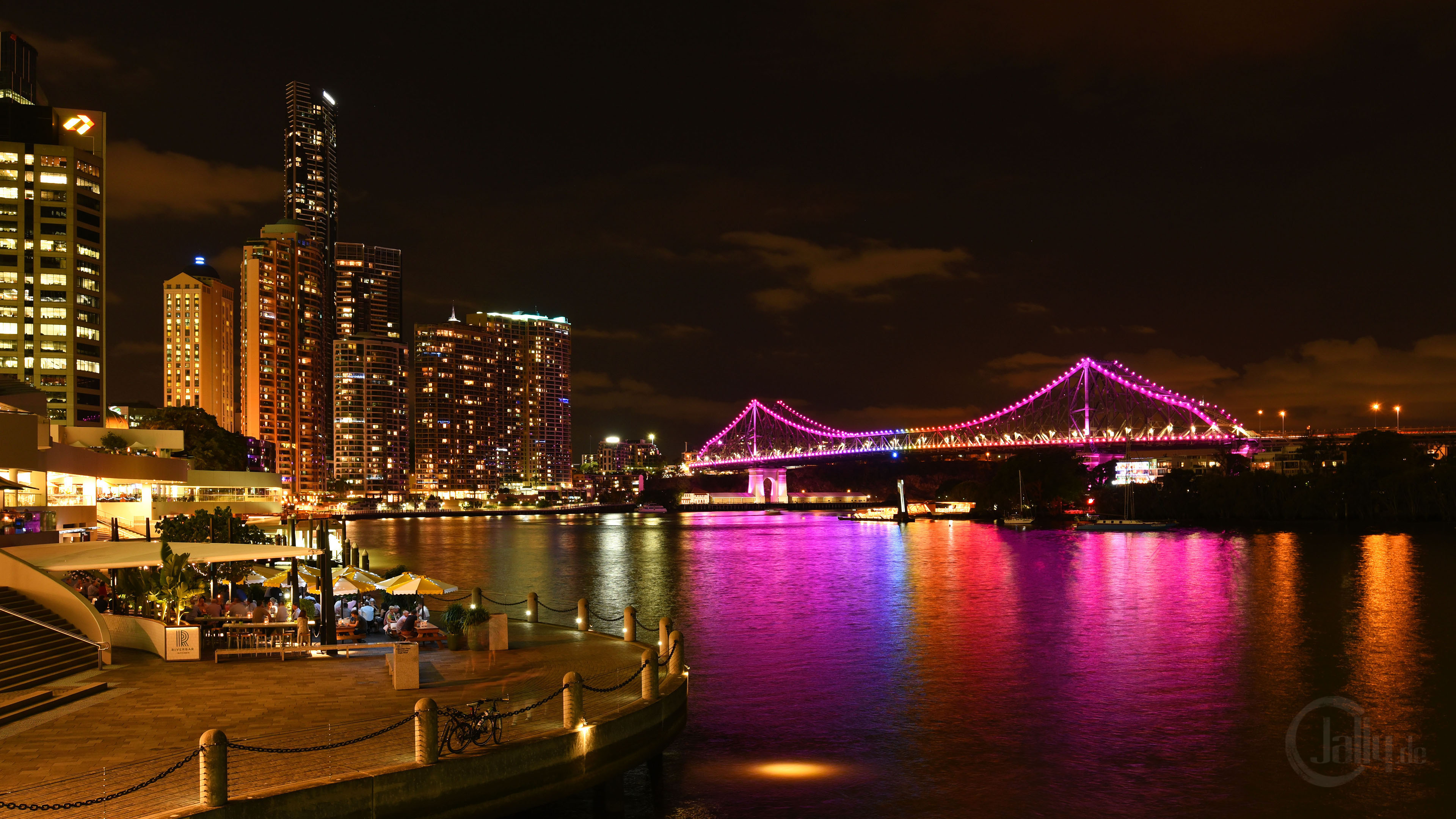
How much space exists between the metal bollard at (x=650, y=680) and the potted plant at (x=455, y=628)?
19.8 ft

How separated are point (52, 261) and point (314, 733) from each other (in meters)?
107

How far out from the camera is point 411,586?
87.6 feet

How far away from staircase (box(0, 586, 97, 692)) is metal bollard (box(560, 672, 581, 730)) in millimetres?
8923

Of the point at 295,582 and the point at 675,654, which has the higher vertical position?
the point at 295,582

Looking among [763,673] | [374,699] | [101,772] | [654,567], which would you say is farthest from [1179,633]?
[654,567]

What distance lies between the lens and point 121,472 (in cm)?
5438

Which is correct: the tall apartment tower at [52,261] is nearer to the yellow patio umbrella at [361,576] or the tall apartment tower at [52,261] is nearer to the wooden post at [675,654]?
the yellow patio umbrella at [361,576]

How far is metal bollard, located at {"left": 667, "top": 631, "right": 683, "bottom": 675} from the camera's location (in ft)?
60.8

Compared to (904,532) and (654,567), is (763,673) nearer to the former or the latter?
(654,567)

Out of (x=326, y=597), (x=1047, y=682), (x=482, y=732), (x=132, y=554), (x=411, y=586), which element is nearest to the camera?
(x=482, y=732)

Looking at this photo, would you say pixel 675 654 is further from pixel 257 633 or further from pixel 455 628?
pixel 257 633

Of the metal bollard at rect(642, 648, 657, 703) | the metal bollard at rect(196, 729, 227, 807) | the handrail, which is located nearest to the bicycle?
the metal bollard at rect(196, 729, 227, 807)

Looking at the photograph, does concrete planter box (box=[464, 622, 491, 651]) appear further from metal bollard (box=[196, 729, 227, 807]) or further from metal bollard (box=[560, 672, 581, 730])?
metal bollard (box=[196, 729, 227, 807])

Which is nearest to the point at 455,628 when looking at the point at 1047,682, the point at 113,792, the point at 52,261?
the point at 113,792
